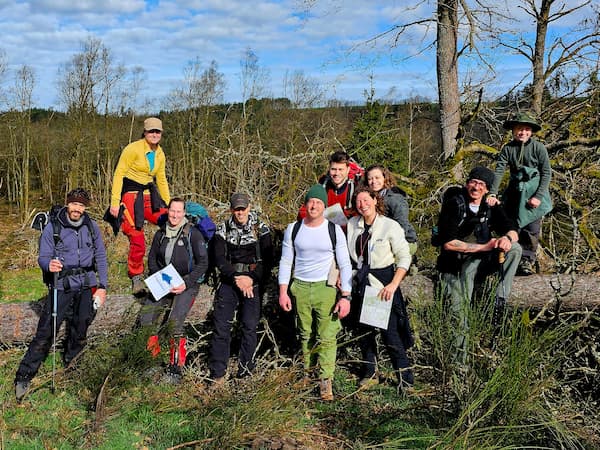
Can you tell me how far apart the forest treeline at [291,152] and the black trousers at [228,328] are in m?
1.88

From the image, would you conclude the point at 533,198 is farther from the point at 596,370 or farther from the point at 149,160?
the point at 149,160

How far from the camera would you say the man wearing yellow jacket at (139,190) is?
19.9 ft

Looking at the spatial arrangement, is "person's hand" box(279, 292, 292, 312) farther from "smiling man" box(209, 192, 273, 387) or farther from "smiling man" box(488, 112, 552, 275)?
"smiling man" box(488, 112, 552, 275)

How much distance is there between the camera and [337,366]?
587 cm

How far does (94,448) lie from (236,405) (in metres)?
1.28

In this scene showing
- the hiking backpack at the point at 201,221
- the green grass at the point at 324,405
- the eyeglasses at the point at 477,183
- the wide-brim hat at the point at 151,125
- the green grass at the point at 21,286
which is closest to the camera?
the green grass at the point at 324,405

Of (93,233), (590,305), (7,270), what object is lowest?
(7,270)

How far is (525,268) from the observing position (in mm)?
5664

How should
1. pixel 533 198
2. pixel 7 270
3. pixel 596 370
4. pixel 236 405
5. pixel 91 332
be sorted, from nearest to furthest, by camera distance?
1. pixel 236 405
2. pixel 596 370
3. pixel 533 198
4. pixel 91 332
5. pixel 7 270

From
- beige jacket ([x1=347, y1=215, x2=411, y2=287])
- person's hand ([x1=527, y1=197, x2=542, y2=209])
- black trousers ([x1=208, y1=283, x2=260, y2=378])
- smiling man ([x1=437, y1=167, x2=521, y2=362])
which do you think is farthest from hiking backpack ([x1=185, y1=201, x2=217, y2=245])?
person's hand ([x1=527, y1=197, x2=542, y2=209])

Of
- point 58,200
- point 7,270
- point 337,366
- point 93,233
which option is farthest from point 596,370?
point 58,200

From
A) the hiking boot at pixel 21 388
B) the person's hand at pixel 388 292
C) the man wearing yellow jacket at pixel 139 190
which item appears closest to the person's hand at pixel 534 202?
the person's hand at pixel 388 292

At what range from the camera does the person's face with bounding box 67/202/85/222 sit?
5.13 meters

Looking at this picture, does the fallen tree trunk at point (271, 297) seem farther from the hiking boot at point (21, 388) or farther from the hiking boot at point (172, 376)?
the hiking boot at point (21, 388)
